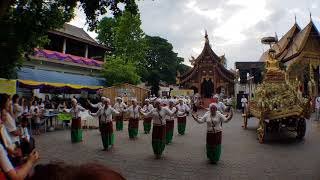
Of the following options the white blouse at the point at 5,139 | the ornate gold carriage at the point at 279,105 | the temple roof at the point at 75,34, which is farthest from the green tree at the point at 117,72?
the white blouse at the point at 5,139

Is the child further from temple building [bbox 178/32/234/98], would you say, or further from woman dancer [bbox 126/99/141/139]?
temple building [bbox 178/32/234/98]

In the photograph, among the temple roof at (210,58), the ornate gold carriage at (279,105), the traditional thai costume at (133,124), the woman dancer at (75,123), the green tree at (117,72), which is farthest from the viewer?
the temple roof at (210,58)

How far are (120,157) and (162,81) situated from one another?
164 ft

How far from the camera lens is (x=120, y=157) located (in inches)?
436

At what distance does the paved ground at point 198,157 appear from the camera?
348 inches

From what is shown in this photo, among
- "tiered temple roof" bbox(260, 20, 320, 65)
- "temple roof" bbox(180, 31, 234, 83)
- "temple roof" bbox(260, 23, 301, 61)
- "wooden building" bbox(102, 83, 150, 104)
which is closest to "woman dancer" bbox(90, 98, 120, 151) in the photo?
"wooden building" bbox(102, 83, 150, 104)

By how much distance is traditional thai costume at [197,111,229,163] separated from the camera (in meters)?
10.2

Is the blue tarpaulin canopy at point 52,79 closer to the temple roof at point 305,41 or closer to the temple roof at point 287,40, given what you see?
the temple roof at point 305,41

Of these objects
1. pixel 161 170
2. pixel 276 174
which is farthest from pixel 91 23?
pixel 276 174

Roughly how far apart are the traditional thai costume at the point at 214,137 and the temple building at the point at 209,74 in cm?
3917

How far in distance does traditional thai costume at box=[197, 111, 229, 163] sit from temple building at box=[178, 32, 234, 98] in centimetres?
3917

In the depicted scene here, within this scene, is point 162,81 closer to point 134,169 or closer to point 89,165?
point 134,169

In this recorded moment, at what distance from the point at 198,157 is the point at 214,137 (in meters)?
1.14

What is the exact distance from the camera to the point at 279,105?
558 inches
